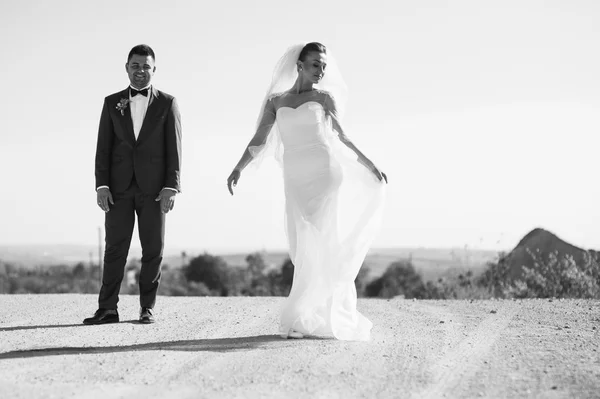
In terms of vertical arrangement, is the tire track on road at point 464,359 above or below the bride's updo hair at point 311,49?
below

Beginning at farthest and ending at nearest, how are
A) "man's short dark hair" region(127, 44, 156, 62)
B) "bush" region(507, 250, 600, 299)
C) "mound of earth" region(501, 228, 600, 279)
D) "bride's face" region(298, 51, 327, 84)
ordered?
"mound of earth" region(501, 228, 600, 279) < "bush" region(507, 250, 600, 299) < "man's short dark hair" region(127, 44, 156, 62) < "bride's face" region(298, 51, 327, 84)

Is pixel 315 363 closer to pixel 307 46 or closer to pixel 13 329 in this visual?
pixel 307 46

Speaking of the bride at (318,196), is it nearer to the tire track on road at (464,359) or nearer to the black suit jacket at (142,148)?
the tire track on road at (464,359)

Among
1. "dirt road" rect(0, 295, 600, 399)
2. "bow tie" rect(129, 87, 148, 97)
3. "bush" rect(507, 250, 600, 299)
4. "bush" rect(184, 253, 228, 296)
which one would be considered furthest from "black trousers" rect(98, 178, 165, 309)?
"bush" rect(184, 253, 228, 296)

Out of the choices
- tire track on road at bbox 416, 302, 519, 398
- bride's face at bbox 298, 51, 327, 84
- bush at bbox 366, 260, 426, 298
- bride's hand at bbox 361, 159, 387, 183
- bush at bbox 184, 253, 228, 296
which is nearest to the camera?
tire track on road at bbox 416, 302, 519, 398

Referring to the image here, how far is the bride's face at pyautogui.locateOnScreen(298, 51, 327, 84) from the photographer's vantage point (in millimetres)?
6555

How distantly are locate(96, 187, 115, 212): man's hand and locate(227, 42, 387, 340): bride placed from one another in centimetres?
153

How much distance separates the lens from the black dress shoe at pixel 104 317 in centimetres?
755

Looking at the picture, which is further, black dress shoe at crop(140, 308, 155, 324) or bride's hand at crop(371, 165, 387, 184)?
black dress shoe at crop(140, 308, 155, 324)

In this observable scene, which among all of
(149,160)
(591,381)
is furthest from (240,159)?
(591,381)

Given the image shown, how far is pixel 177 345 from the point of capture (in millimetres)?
6062

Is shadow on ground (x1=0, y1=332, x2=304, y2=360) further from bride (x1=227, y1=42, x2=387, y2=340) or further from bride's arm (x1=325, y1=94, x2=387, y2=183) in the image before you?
bride's arm (x1=325, y1=94, x2=387, y2=183)

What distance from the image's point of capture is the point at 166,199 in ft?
24.7

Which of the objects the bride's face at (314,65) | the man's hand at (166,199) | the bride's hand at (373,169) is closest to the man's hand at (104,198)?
the man's hand at (166,199)
